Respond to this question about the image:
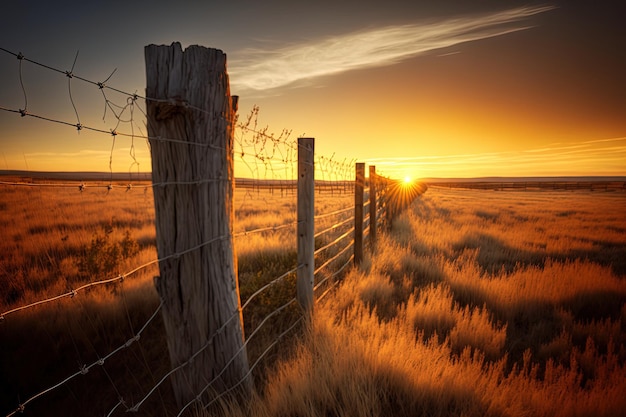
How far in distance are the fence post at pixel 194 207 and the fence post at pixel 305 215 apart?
1293 millimetres

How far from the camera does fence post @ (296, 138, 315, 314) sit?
331 centimetres

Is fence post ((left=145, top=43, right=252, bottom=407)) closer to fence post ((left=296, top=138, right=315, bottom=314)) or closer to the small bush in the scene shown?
fence post ((left=296, top=138, right=315, bottom=314))

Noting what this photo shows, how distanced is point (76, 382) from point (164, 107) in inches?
105

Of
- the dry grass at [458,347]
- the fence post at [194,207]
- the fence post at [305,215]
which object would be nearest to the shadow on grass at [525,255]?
the dry grass at [458,347]

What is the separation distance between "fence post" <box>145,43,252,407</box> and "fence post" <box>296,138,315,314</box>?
129cm

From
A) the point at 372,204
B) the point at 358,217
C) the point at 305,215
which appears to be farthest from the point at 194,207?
the point at 372,204

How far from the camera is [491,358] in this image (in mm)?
3025

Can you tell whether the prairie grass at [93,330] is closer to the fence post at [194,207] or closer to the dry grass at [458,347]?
the fence post at [194,207]

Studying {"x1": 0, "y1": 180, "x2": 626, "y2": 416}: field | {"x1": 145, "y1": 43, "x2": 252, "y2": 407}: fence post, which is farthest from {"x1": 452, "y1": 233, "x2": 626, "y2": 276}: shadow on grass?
{"x1": 145, "y1": 43, "x2": 252, "y2": 407}: fence post

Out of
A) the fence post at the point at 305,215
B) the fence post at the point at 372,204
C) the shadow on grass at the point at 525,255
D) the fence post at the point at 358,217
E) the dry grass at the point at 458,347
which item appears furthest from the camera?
the fence post at the point at 372,204

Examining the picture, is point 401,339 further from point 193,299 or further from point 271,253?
point 271,253

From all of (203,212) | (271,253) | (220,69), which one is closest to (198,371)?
(203,212)

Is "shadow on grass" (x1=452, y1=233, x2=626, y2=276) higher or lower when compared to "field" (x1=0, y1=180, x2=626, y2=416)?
lower

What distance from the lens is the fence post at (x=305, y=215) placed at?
3.31 meters
